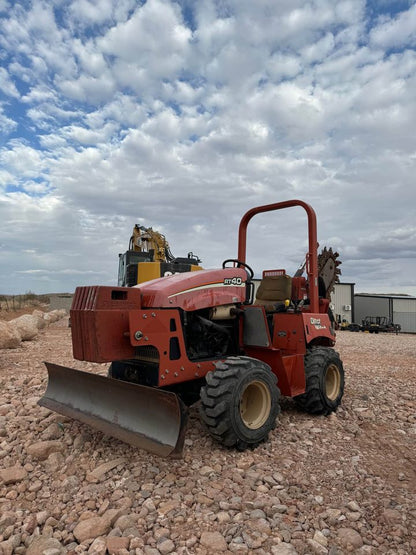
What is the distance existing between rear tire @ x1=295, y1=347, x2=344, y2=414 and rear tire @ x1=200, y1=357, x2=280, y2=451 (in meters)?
0.93

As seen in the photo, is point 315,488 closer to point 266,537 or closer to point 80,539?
point 266,537

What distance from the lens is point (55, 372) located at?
5.11 metres

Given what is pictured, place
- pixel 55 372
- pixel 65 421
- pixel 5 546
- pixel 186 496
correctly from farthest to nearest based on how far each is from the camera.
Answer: pixel 55 372 < pixel 65 421 < pixel 186 496 < pixel 5 546

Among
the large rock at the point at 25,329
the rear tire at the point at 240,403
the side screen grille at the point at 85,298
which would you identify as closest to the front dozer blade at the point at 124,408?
the rear tire at the point at 240,403

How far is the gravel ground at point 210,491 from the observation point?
9.04 feet

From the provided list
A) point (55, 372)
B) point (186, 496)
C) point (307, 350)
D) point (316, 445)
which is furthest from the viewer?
point (307, 350)

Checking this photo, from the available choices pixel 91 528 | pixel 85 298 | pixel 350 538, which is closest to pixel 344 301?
pixel 85 298

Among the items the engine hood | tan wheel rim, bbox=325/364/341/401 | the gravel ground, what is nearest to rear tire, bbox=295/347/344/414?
tan wheel rim, bbox=325/364/341/401

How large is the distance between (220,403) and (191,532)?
3.85ft

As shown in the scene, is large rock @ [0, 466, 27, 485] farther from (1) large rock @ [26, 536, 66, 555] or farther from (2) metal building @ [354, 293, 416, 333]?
(2) metal building @ [354, 293, 416, 333]

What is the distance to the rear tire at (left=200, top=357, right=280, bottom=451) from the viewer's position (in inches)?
151

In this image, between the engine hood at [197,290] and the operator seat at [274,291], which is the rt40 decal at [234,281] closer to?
the engine hood at [197,290]

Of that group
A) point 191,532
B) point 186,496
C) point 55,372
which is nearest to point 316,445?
point 186,496

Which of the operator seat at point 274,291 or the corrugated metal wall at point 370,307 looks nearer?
the operator seat at point 274,291
